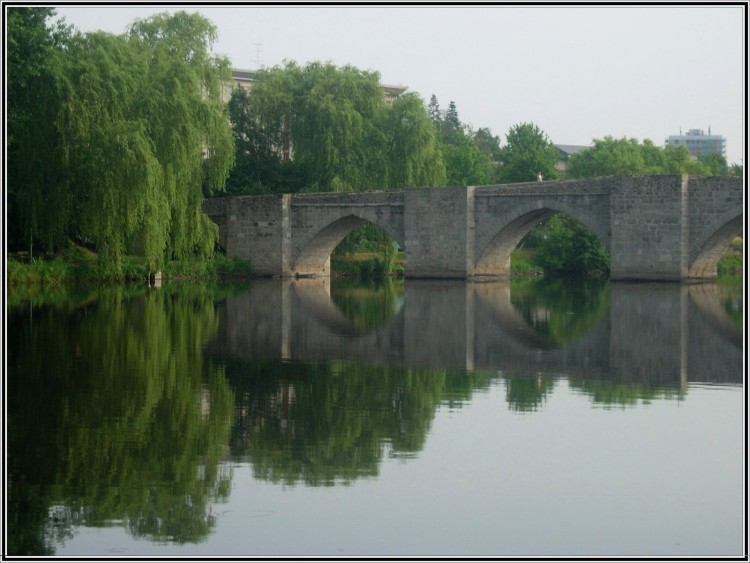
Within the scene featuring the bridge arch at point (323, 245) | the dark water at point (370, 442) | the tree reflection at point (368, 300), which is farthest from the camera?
the bridge arch at point (323, 245)

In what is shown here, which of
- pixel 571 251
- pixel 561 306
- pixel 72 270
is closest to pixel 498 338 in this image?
pixel 561 306

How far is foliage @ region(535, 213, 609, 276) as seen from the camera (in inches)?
1735

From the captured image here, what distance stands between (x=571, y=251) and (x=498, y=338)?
28489 millimetres

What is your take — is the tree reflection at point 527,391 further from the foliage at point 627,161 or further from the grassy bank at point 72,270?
the foliage at point 627,161

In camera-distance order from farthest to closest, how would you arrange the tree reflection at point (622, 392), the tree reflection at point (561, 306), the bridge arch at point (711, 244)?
the bridge arch at point (711, 244)
the tree reflection at point (561, 306)
the tree reflection at point (622, 392)

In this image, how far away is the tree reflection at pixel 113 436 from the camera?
654 centimetres

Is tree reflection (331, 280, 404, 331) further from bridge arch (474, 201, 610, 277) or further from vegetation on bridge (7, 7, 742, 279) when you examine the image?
vegetation on bridge (7, 7, 742, 279)

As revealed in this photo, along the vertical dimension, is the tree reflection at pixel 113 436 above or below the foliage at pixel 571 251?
below

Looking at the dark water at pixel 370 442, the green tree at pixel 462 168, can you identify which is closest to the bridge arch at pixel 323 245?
the green tree at pixel 462 168

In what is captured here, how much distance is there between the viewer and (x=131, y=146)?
28.8 metres

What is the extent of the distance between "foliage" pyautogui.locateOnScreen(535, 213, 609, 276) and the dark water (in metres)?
26.7

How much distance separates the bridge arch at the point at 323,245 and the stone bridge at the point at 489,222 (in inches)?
1.7

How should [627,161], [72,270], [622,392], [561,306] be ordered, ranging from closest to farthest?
[622,392], [561,306], [72,270], [627,161]

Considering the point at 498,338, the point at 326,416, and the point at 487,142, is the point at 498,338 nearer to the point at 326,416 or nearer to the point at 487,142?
the point at 326,416
